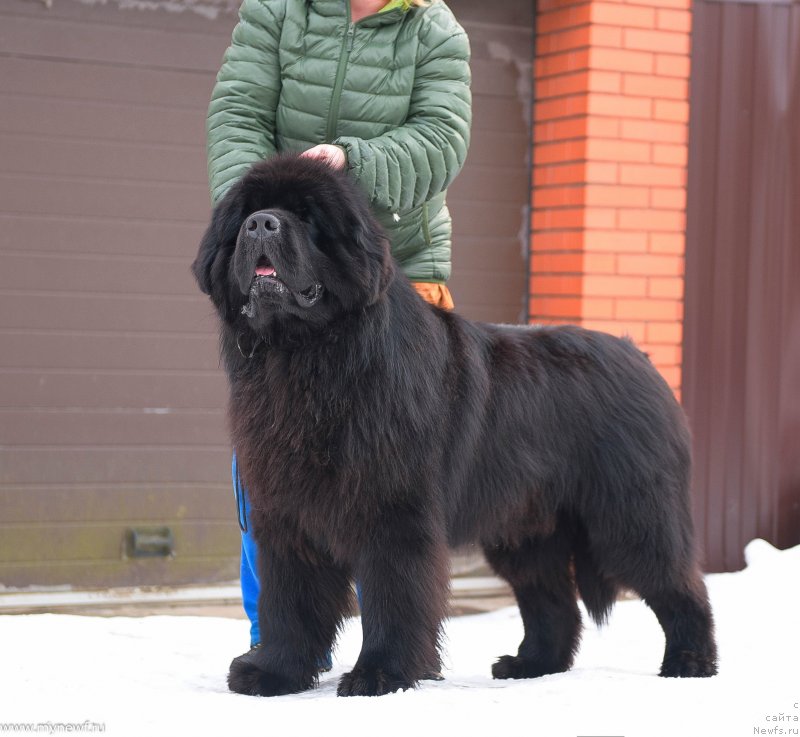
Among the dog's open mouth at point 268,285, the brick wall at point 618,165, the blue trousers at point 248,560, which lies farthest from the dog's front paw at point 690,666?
the brick wall at point 618,165

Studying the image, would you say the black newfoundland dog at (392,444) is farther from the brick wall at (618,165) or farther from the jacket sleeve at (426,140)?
the brick wall at (618,165)

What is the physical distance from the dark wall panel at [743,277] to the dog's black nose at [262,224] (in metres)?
3.75

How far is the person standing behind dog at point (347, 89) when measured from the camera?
13.1 ft

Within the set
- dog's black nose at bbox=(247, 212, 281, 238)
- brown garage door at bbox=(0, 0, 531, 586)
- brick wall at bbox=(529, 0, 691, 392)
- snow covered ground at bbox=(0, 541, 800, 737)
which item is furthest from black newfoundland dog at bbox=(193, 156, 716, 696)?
brown garage door at bbox=(0, 0, 531, 586)

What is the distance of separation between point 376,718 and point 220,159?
1.72 metres

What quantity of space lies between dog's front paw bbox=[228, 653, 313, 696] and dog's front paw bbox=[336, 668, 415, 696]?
22 cm

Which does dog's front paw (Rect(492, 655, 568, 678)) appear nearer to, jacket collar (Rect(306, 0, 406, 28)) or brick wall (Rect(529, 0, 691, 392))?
jacket collar (Rect(306, 0, 406, 28))

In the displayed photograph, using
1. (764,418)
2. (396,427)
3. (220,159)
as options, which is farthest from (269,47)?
(764,418)

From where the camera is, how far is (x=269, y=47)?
13.3 feet

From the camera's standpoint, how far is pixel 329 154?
147 inches

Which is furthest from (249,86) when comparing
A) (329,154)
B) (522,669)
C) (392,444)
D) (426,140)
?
(522,669)

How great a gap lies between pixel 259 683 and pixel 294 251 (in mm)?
1310

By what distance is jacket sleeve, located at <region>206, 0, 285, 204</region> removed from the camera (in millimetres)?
4027

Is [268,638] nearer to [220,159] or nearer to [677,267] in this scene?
[220,159]
